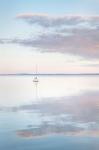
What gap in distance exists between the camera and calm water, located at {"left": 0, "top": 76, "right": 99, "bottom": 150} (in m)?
2.20

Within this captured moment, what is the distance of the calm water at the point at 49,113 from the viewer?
2.20m

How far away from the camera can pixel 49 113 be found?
2250mm

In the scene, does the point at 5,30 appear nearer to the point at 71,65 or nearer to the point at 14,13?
the point at 14,13

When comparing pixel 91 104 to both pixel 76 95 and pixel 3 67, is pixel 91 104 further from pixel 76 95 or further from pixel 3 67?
pixel 3 67

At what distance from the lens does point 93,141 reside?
223 centimetres

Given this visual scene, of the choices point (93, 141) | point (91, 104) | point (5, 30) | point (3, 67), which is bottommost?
point (93, 141)

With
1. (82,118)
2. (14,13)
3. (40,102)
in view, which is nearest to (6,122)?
(40,102)

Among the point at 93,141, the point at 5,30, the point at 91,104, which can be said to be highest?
the point at 5,30

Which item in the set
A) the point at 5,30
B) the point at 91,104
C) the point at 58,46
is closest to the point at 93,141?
the point at 91,104

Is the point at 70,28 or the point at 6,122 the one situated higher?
the point at 70,28

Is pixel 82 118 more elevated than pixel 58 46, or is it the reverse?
pixel 58 46

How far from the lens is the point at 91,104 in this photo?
7.50 ft

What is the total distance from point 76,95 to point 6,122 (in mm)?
440

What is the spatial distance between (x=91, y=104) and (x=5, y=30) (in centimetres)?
66
